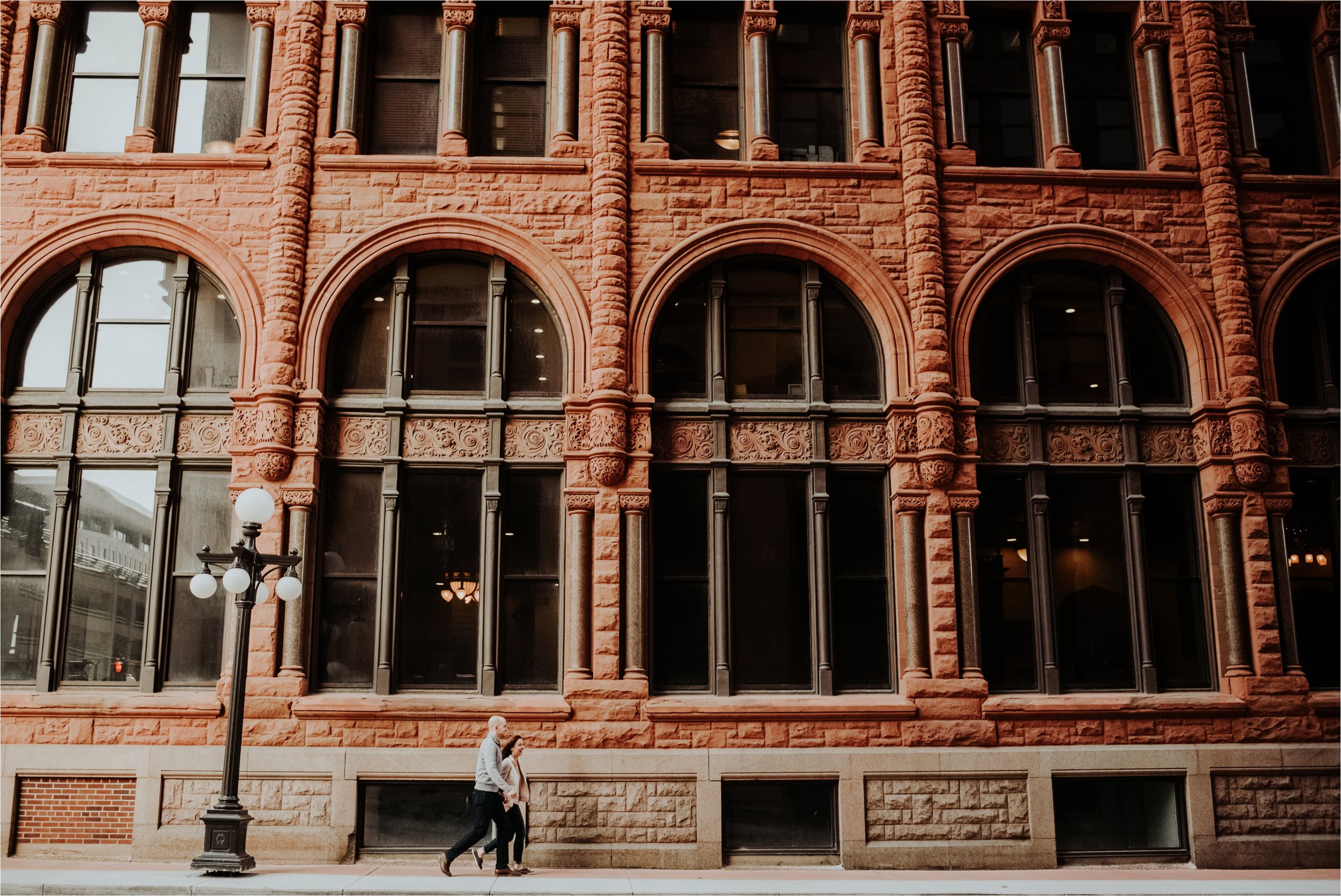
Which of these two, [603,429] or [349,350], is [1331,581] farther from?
[349,350]

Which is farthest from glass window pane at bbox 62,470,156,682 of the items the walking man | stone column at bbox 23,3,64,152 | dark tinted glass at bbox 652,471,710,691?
dark tinted glass at bbox 652,471,710,691

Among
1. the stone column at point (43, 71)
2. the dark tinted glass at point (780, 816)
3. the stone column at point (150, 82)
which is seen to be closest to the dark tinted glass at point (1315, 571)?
the dark tinted glass at point (780, 816)

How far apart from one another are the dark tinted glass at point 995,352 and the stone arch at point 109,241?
1050 cm

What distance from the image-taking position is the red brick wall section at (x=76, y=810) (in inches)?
524

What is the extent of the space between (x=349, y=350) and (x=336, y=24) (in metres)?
5.03

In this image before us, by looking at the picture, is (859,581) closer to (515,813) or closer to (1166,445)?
(1166,445)

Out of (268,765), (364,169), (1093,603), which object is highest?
(364,169)

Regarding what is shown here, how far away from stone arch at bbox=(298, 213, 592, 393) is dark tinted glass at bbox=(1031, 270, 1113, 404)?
681cm

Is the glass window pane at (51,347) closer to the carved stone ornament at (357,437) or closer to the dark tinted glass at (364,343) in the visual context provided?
the dark tinted glass at (364,343)

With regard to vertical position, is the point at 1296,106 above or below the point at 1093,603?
above

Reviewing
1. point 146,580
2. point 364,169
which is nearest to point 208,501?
point 146,580

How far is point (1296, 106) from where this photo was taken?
1644 centimetres

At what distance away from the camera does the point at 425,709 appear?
13.6 meters

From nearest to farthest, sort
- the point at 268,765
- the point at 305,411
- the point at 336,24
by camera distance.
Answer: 1. the point at 268,765
2. the point at 305,411
3. the point at 336,24
